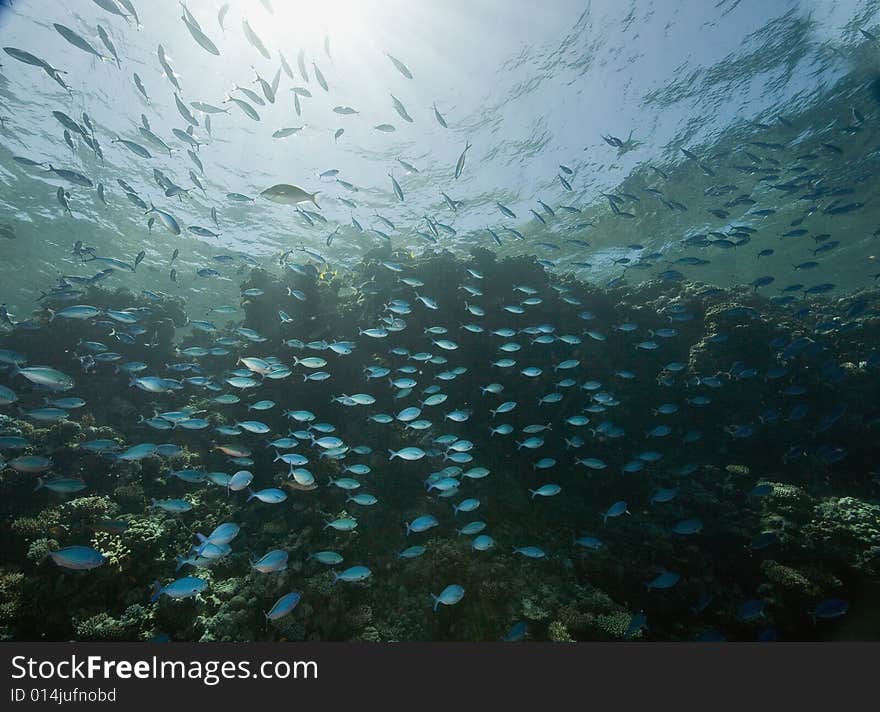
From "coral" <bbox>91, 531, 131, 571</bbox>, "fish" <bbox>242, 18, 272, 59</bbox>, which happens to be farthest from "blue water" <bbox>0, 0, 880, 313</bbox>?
"coral" <bbox>91, 531, 131, 571</bbox>

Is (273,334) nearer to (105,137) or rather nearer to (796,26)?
(105,137)

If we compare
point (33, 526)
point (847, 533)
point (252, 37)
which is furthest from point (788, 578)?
point (252, 37)

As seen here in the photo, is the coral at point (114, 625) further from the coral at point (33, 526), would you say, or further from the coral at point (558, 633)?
the coral at point (558, 633)

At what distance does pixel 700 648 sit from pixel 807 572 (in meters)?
4.02

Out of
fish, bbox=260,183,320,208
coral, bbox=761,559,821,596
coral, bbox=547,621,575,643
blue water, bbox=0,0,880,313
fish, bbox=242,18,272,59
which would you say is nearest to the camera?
coral, bbox=547,621,575,643

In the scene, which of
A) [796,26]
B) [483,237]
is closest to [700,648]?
[796,26]

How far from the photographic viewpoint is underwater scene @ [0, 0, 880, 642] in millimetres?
6508

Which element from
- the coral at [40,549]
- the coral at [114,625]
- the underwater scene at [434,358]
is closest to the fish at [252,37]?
the underwater scene at [434,358]

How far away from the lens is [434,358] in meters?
9.71

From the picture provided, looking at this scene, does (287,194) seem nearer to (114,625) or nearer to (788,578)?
(114,625)

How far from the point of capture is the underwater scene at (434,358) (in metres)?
6.51

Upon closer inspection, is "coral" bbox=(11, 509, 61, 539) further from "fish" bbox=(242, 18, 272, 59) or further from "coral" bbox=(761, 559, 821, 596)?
"coral" bbox=(761, 559, 821, 596)

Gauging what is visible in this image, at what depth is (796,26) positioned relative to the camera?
47.6 ft

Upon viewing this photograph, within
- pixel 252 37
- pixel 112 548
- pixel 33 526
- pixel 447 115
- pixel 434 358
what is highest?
pixel 447 115
